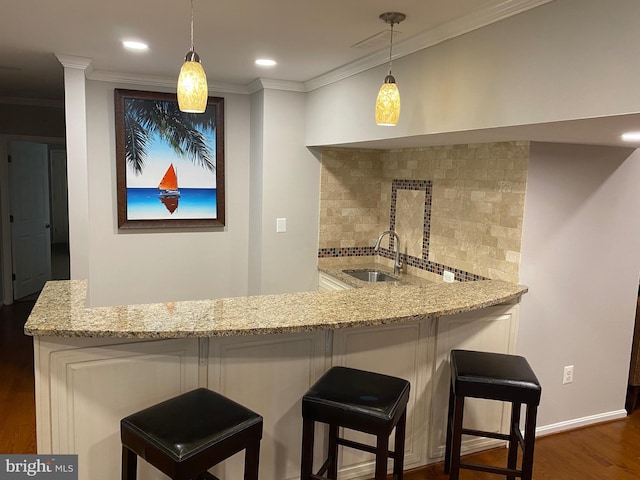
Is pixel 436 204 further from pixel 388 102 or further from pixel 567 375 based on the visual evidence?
pixel 388 102

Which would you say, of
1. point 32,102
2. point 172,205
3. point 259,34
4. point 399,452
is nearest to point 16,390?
point 172,205

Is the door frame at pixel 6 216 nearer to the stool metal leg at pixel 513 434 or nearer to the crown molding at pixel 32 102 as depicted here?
the crown molding at pixel 32 102

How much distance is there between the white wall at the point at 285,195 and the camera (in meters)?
3.96

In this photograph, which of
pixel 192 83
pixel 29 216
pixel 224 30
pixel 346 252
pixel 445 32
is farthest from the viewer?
pixel 29 216

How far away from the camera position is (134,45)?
115 inches

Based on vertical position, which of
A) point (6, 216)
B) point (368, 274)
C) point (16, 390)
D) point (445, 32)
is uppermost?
point (445, 32)

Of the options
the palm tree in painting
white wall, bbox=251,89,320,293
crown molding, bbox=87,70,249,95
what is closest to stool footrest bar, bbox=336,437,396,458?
white wall, bbox=251,89,320,293

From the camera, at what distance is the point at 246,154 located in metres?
4.30

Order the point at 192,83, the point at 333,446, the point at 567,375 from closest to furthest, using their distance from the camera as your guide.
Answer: the point at 192,83 < the point at 333,446 < the point at 567,375

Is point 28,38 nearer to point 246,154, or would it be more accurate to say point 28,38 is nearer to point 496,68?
point 246,154

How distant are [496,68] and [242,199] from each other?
105 inches

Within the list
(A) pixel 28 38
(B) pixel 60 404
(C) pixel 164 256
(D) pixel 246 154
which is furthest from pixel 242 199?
(B) pixel 60 404

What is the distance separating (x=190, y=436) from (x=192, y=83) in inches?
49.7

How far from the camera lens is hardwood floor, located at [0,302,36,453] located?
286cm
